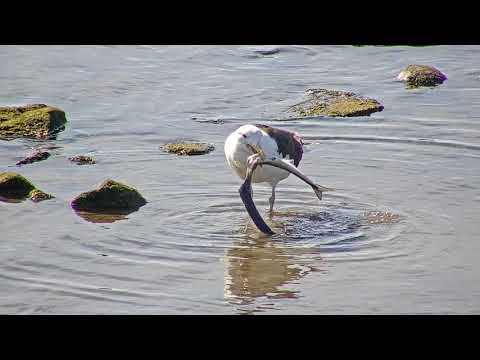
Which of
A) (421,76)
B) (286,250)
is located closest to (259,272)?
(286,250)

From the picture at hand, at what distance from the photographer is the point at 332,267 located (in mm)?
10961

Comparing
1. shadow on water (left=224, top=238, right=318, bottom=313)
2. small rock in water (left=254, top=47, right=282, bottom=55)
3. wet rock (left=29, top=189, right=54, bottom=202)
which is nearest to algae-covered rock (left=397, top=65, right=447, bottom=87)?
small rock in water (left=254, top=47, right=282, bottom=55)

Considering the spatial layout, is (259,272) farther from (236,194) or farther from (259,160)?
(236,194)

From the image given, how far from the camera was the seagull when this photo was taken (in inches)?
477

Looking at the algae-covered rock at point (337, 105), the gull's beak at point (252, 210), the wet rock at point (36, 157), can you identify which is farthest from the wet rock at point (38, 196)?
the algae-covered rock at point (337, 105)

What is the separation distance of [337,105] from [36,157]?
5683 millimetres

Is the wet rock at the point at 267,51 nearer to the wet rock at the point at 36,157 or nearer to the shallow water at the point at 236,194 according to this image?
the shallow water at the point at 236,194

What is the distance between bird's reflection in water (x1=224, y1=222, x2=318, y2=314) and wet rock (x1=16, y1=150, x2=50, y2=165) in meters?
4.41

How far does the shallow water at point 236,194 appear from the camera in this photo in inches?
403

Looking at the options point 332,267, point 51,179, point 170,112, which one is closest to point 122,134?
point 170,112

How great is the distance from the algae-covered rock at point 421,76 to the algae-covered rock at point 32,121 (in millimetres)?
6905

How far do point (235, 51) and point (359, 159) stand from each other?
805 centimetres

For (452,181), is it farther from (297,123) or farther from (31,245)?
(31,245)

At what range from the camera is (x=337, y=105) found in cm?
1794
